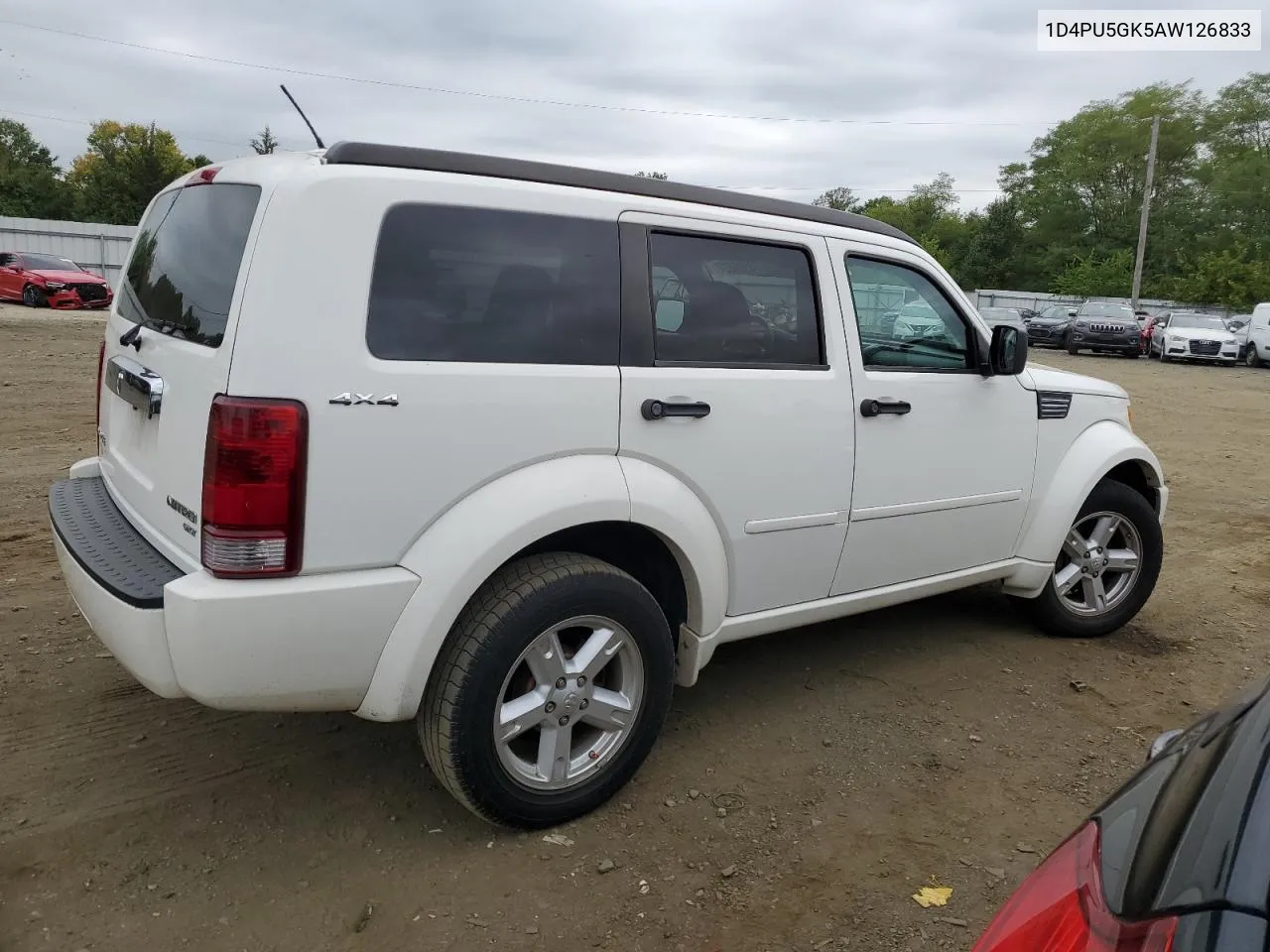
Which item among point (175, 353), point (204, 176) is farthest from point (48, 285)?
point (175, 353)

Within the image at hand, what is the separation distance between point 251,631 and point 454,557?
542mm

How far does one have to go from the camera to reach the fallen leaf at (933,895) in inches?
108

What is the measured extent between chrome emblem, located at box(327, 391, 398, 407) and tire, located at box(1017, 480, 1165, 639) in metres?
3.39

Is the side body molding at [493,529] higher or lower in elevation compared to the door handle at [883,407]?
lower

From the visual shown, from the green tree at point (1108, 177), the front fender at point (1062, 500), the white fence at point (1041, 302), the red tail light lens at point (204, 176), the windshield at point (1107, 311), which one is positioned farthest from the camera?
the green tree at point (1108, 177)

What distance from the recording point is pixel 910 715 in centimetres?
386

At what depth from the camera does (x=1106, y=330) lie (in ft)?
89.8

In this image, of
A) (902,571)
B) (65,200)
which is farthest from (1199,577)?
(65,200)

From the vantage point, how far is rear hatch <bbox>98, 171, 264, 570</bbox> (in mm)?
2533

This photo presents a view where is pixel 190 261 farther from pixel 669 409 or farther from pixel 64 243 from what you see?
pixel 64 243

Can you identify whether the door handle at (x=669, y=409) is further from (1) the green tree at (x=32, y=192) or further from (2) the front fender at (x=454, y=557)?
(1) the green tree at (x=32, y=192)

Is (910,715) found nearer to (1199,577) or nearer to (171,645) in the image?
(171,645)

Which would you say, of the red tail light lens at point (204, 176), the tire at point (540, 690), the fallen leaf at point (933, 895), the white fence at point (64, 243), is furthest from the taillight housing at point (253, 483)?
the white fence at point (64, 243)

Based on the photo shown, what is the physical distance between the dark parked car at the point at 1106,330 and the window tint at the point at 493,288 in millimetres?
28053
